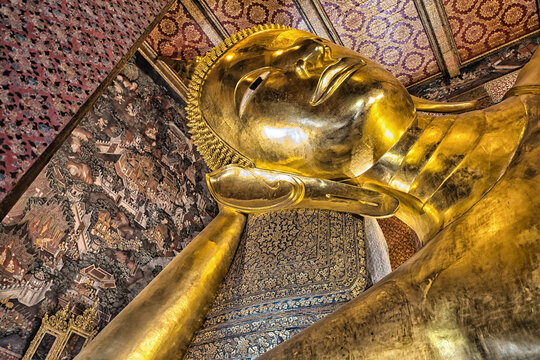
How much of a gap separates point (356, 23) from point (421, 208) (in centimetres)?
268

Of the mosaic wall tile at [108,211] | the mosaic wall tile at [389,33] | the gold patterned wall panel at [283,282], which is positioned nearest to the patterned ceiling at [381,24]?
the mosaic wall tile at [389,33]

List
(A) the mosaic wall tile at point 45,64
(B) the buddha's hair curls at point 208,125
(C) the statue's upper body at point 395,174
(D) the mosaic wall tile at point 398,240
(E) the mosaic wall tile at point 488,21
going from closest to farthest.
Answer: (C) the statue's upper body at point 395,174 < (A) the mosaic wall tile at point 45,64 < (B) the buddha's hair curls at point 208,125 < (D) the mosaic wall tile at point 398,240 < (E) the mosaic wall tile at point 488,21

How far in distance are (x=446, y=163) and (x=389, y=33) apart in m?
2.74

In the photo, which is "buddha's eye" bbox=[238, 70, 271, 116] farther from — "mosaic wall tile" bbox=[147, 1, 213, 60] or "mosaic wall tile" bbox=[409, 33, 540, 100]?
"mosaic wall tile" bbox=[409, 33, 540, 100]

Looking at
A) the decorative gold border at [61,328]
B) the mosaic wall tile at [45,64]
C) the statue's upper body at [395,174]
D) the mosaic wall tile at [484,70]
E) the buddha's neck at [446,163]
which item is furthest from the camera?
the mosaic wall tile at [484,70]

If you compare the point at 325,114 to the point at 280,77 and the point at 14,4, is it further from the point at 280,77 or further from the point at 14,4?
the point at 14,4

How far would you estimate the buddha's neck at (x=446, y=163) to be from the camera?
3.91ft

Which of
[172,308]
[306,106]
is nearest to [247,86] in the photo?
[306,106]

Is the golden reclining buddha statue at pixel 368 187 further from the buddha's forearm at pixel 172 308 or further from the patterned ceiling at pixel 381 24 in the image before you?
the patterned ceiling at pixel 381 24

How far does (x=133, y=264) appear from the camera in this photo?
2.90 meters

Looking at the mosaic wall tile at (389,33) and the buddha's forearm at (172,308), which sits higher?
the buddha's forearm at (172,308)

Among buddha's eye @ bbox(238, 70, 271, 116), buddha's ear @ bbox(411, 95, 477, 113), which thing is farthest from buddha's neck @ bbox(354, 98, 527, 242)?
buddha's eye @ bbox(238, 70, 271, 116)

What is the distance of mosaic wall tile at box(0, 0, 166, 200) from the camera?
1021 mm

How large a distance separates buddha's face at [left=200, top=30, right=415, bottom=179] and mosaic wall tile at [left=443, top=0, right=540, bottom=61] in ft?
8.01
